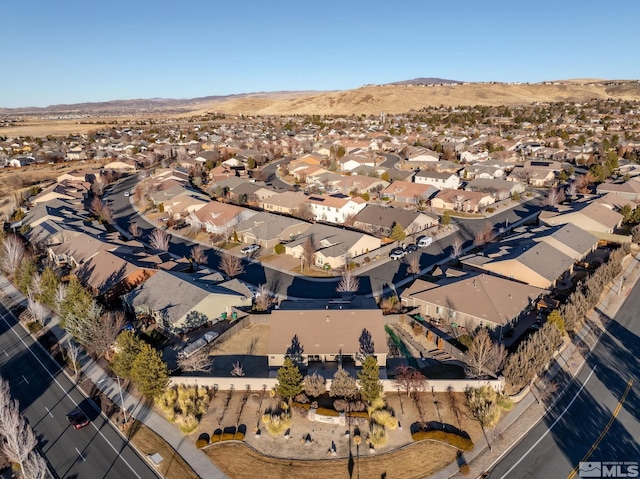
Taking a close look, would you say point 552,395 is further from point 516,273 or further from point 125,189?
point 125,189

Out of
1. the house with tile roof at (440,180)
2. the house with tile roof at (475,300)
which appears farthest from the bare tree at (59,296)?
the house with tile roof at (440,180)

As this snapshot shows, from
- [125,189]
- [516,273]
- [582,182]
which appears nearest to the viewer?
[516,273]

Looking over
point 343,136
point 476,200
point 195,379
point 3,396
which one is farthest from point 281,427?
point 343,136

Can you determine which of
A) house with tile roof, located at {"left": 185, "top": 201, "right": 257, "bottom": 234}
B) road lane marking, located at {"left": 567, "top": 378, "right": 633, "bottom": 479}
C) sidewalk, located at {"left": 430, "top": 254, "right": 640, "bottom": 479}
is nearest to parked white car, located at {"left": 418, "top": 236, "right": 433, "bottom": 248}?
sidewalk, located at {"left": 430, "top": 254, "right": 640, "bottom": 479}

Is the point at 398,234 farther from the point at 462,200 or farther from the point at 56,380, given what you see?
the point at 56,380

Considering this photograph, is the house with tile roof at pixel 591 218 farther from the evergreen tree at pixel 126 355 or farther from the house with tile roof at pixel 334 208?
the evergreen tree at pixel 126 355

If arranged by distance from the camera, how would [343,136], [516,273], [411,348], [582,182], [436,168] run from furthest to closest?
[343,136] < [436,168] < [582,182] < [516,273] < [411,348]

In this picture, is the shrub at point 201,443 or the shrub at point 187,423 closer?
the shrub at point 201,443
